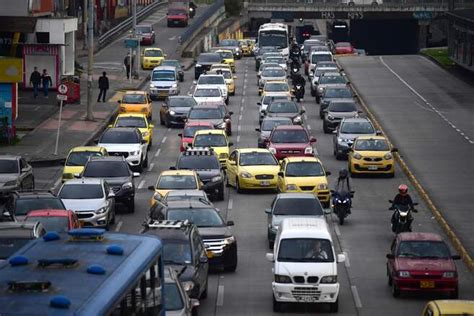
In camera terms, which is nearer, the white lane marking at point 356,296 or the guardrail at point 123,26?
the white lane marking at point 356,296

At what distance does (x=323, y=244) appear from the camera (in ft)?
91.3

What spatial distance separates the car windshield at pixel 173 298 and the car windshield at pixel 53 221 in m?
10.1

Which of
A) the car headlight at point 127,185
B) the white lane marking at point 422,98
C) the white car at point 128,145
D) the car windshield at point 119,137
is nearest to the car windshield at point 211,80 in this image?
the white lane marking at point 422,98

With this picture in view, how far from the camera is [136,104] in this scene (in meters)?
60.9

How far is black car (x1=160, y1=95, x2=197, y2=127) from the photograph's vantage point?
59344mm

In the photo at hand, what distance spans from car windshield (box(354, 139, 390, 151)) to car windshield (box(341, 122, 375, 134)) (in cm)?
312

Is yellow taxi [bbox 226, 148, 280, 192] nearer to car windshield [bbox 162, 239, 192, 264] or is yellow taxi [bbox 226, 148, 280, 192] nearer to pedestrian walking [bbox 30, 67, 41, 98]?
car windshield [bbox 162, 239, 192, 264]

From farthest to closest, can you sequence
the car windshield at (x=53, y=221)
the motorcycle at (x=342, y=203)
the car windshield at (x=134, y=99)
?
the car windshield at (x=134, y=99)
the motorcycle at (x=342, y=203)
the car windshield at (x=53, y=221)

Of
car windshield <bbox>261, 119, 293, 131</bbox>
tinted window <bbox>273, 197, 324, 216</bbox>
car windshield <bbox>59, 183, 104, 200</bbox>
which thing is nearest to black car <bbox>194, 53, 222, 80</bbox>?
car windshield <bbox>261, 119, 293, 131</bbox>

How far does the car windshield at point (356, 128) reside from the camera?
50.2 meters

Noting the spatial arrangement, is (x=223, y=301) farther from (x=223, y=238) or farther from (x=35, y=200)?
(x=35, y=200)

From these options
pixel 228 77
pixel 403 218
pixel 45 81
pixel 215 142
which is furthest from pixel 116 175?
pixel 228 77

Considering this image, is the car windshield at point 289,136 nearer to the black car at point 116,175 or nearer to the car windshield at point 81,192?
the black car at point 116,175

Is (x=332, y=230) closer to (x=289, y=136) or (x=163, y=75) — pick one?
(x=289, y=136)
